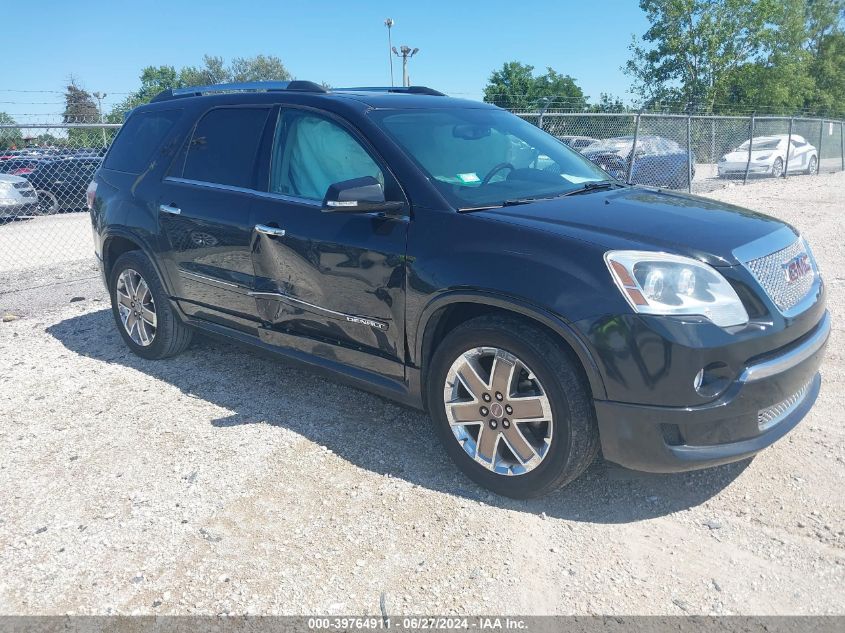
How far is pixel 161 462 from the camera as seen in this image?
3695 mm

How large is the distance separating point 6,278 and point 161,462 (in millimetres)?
6250

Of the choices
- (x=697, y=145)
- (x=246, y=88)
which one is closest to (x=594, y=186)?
(x=246, y=88)

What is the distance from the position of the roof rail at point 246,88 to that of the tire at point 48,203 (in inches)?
454

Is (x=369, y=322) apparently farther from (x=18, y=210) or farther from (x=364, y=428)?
(x=18, y=210)

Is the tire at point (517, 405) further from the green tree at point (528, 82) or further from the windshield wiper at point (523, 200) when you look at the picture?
the green tree at point (528, 82)

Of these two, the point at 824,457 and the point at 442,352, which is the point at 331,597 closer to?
the point at 442,352

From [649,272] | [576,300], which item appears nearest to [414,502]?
[576,300]

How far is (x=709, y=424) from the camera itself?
2.72 m

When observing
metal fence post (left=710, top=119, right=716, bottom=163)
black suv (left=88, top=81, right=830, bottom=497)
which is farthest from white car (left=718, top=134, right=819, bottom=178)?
black suv (left=88, top=81, right=830, bottom=497)

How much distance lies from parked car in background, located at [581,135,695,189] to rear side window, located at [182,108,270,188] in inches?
398

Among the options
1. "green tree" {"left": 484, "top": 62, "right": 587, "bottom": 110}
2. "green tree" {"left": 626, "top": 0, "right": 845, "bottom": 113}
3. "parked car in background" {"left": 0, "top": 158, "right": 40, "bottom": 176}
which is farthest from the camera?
"green tree" {"left": 484, "top": 62, "right": 587, "bottom": 110}

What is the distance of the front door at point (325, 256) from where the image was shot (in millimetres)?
3436

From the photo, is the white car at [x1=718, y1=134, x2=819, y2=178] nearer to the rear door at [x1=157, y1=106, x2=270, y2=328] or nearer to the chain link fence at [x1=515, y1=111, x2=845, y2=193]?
the chain link fence at [x1=515, y1=111, x2=845, y2=193]

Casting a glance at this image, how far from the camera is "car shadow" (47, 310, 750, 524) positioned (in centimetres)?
319
